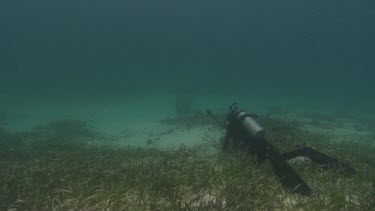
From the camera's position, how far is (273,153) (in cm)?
588

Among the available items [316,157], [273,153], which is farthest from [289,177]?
[316,157]

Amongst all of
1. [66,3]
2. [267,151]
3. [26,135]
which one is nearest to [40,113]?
[26,135]

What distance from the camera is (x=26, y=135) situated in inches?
684

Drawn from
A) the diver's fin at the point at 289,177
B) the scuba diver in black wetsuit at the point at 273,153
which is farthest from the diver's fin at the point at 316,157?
the diver's fin at the point at 289,177

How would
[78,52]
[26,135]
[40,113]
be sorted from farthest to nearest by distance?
[78,52] → [40,113] → [26,135]

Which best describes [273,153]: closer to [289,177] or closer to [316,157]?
[289,177]

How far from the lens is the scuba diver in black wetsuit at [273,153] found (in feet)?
16.0

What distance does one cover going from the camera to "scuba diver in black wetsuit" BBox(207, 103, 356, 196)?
4.89 m

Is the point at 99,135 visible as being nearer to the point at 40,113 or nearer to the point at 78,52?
the point at 40,113

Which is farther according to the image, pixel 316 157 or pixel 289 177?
pixel 316 157

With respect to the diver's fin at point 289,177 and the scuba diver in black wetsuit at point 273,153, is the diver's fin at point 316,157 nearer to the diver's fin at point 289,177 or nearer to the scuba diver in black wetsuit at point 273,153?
the scuba diver in black wetsuit at point 273,153

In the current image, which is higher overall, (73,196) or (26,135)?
(73,196)

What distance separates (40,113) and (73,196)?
27709 millimetres

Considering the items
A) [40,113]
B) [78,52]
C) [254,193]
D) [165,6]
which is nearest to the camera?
[254,193]
